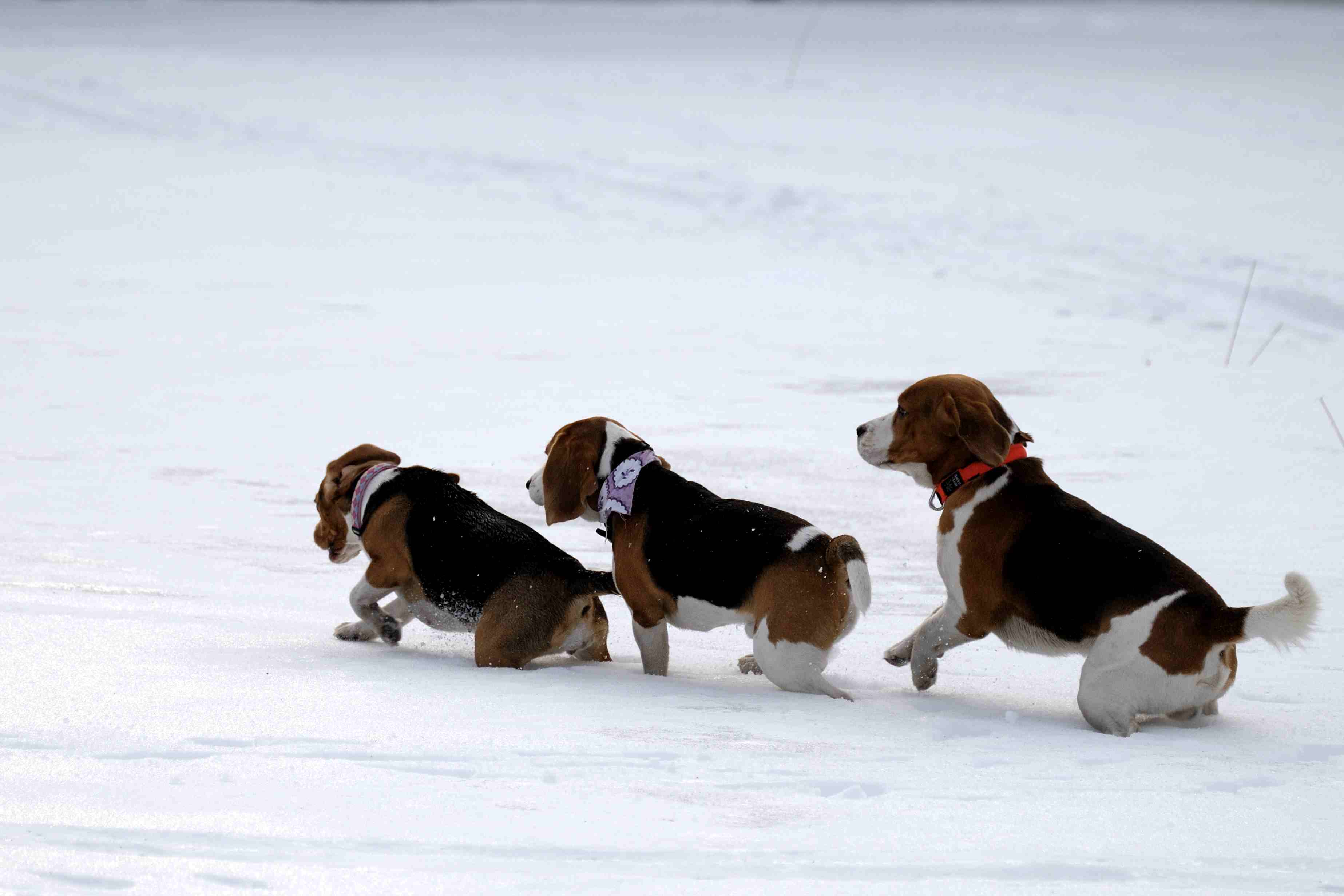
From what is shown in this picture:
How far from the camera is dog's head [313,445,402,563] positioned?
5336 millimetres

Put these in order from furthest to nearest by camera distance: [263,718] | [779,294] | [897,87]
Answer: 1. [897,87]
2. [779,294]
3. [263,718]

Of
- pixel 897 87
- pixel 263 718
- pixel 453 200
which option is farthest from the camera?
pixel 897 87

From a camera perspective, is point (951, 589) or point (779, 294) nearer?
point (951, 589)

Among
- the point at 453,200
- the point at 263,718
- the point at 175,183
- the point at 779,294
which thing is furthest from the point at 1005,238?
the point at 263,718

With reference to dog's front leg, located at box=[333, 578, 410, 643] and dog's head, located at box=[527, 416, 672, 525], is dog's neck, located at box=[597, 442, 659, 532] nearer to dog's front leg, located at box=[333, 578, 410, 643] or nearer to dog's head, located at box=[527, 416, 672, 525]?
dog's head, located at box=[527, 416, 672, 525]

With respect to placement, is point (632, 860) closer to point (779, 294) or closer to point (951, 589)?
point (951, 589)

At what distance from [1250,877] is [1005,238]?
12.0 m

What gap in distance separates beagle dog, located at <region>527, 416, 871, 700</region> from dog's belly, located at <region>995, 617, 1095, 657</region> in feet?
1.62

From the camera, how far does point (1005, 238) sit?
14641 millimetres

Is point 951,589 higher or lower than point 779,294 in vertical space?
lower

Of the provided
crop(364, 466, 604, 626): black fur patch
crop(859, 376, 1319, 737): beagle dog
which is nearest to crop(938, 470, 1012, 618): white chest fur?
crop(859, 376, 1319, 737): beagle dog

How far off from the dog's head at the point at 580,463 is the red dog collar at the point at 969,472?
950 mm

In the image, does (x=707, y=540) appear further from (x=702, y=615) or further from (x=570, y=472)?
(x=570, y=472)

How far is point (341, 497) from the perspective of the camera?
5336mm
